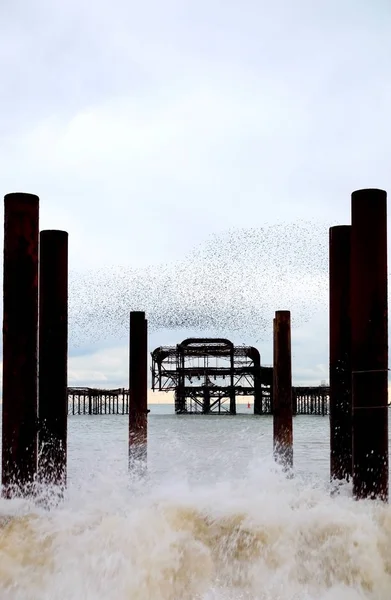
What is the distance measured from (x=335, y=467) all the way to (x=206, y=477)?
6196 mm

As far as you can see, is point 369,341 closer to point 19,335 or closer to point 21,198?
point 19,335

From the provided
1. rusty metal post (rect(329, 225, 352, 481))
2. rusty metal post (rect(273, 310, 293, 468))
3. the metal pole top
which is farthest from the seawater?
rusty metal post (rect(273, 310, 293, 468))

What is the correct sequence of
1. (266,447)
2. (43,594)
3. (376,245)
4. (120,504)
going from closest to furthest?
(43,594), (376,245), (120,504), (266,447)

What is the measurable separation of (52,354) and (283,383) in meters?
4.69

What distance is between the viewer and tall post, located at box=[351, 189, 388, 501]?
22.1ft

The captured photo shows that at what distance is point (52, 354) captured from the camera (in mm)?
7957

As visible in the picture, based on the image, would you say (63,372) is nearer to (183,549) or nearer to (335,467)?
(183,549)

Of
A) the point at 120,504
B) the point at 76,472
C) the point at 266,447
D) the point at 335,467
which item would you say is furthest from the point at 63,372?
the point at 266,447

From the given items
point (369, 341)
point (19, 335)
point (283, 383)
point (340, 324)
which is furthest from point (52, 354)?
point (283, 383)

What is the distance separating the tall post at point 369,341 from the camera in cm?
673

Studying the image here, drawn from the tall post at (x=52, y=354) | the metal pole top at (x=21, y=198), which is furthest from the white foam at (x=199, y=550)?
the metal pole top at (x=21, y=198)

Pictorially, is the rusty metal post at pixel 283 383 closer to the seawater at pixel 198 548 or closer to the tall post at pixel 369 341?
the seawater at pixel 198 548

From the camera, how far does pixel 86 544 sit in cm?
680

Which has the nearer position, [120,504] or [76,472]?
[120,504]
